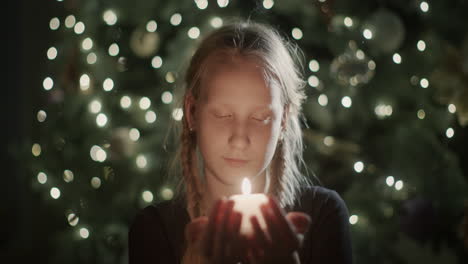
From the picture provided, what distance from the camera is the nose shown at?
91 centimetres

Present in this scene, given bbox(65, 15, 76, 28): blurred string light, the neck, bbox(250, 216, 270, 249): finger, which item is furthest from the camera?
bbox(65, 15, 76, 28): blurred string light

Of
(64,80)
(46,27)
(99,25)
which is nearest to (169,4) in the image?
(99,25)

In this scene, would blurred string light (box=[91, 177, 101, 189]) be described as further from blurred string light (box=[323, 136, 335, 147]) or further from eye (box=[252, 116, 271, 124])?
eye (box=[252, 116, 271, 124])

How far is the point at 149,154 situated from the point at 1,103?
1.43m

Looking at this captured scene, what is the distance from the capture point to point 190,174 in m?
1.08

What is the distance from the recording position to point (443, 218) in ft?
6.84

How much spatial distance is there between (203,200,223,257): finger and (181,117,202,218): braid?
33 cm

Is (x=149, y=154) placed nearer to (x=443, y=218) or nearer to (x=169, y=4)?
(x=169, y=4)

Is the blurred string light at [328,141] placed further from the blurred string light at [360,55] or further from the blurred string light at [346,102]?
the blurred string light at [360,55]

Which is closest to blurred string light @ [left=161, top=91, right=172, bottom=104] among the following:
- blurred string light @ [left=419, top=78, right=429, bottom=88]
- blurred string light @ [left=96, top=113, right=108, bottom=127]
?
blurred string light @ [left=96, top=113, right=108, bottom=127]

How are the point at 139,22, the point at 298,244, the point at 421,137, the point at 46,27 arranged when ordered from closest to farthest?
1. the point at 298,244
2. the point at 421,137
3. the point at 139,22
4. the point at 46,27

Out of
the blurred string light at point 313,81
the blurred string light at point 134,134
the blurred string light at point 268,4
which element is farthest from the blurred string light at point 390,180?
the blurred string light at point 134,134

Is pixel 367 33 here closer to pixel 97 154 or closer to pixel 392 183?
pixel 392 183

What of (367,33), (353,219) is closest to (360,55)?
(367,33)
